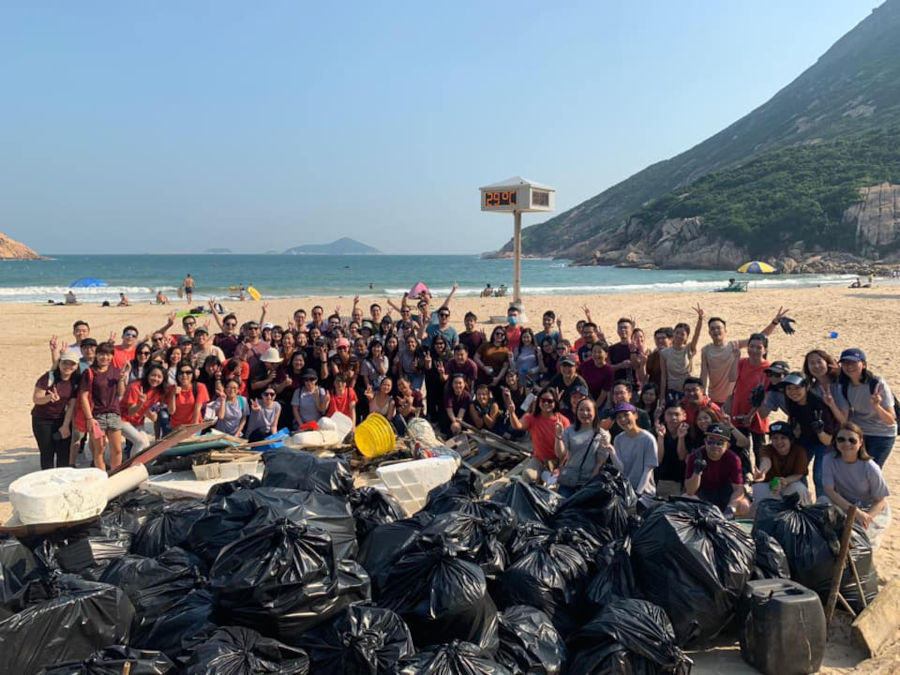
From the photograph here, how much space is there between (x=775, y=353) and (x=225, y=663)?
11812mm

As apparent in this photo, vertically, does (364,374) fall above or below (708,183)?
below

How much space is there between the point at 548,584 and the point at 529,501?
105 cm

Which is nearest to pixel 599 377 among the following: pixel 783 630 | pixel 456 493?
pixel 456 493

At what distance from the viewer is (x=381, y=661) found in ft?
8.65

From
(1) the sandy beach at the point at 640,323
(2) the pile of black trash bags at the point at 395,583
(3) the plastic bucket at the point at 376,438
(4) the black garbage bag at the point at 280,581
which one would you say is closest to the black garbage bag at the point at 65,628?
(2) the pile of black trash bags at the point at 395,583

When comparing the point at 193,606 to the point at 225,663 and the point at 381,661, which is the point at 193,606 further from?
the point at 381,661

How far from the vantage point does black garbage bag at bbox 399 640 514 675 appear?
2.51 m

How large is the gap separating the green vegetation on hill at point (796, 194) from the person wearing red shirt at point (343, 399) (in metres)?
59.4

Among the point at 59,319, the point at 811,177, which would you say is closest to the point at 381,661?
the point at 59,319

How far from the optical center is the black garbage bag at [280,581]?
279cm

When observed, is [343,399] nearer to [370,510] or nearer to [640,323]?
[370,510]

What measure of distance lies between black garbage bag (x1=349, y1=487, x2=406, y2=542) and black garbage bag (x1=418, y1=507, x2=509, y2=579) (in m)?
0.50

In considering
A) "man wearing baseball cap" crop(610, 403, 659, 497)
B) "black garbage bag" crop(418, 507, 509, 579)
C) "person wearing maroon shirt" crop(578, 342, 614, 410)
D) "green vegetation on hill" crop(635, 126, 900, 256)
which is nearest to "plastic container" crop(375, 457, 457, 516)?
"man wearing baseball cap" crop(610, 403, 659, 497)

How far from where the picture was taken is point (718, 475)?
4.80 meters
